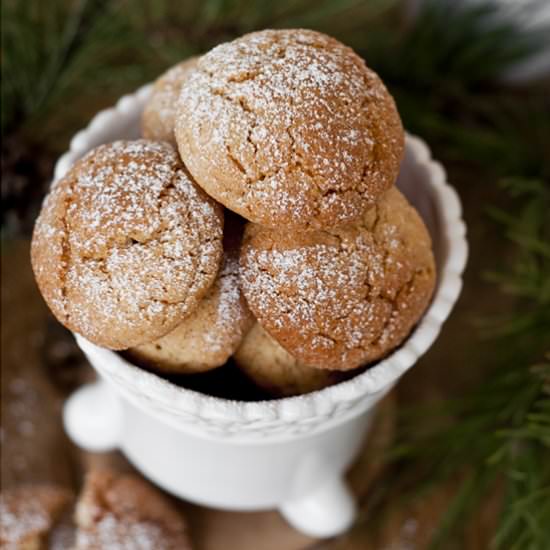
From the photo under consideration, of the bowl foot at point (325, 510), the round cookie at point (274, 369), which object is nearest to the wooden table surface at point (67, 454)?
the bowl foot at point (325, 510)

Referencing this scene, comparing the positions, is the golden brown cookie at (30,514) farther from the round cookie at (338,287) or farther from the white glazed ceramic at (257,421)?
the round cookie at (338,287)

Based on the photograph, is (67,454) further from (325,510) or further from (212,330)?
(212,330)

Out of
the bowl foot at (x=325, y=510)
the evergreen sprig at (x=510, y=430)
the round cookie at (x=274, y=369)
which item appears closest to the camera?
the round cookie at (x=274, y=369)

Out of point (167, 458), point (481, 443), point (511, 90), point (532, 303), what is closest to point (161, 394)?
point (167, 458)

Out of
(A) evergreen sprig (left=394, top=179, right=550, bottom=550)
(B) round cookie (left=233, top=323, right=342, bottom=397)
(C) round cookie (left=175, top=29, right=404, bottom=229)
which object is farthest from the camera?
(A) evergreen sprig (left=394, top=179, right=550, bottom=550)

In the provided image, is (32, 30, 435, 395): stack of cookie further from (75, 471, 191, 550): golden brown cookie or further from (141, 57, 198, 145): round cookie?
(75, 471, 191, 550): golden brown cookie

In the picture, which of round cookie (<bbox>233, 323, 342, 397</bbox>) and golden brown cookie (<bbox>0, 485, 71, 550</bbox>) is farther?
golden brown cookie (<bbox>0, 485, 71, 550</bbox>)

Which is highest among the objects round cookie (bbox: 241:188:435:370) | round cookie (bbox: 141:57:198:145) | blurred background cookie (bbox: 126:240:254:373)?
round cookie (bbox: 141:57:198:145)

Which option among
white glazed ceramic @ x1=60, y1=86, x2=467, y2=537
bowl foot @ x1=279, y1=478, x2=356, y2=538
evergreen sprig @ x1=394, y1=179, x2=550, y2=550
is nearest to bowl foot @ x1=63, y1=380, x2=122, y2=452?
white glazed ceramic @ x1=60, y1=86, x2=467, y2=537
